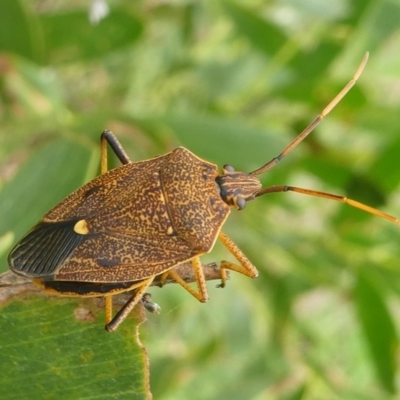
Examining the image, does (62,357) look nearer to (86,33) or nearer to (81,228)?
(81,228)

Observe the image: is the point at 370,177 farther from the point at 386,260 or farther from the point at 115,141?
the point at 115,141

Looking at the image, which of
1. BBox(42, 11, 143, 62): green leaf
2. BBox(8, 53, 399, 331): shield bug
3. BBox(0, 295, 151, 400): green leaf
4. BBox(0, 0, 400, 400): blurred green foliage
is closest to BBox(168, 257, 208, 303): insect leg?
BBox(8, 53, 399, 331): shield bug

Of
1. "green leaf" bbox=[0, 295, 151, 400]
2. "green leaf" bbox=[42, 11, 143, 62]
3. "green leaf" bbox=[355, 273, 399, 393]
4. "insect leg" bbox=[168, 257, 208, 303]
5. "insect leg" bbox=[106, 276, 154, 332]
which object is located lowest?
"green leaf" bbox=[355, 273, 399, 393]

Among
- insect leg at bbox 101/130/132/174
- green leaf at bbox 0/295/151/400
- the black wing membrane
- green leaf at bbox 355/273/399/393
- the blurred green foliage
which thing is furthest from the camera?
green leaf at bbox 355/273/399/393

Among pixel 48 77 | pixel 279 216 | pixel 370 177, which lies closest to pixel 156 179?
pixel 48 77

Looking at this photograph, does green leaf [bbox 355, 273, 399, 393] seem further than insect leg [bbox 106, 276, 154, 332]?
Yes

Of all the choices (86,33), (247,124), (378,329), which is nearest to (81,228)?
(247,124)

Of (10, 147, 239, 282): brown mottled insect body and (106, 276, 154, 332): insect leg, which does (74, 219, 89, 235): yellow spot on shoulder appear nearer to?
(10, 147, 239, 282): brown mottled insect body
